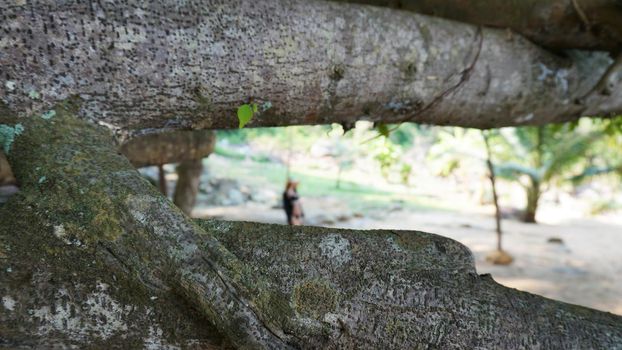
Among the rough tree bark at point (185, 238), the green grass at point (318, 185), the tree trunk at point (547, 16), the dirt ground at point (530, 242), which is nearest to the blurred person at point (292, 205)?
the dirt ground at point (530, 242)

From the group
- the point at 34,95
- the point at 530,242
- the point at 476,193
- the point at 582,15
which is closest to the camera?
the point at 34,95

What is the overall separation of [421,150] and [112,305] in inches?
957

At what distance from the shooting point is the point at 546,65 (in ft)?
9.37

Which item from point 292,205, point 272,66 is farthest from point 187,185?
point 272,66

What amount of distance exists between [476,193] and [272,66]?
56.3 ft

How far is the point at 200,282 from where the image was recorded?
134cm

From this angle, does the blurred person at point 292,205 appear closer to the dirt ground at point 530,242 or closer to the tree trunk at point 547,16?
the dirt ground at point 530,242

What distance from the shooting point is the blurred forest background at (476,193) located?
8.38 m

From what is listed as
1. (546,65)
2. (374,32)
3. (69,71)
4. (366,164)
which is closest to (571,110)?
(546,65)

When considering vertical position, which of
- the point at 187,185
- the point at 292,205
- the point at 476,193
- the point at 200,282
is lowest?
the point at 476,193

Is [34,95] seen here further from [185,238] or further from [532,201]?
[532,201]

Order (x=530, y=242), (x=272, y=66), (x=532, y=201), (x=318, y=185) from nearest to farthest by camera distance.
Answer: (x=272, y=66), (x=530, y=242), (x=532, y=201), (x=318, y=185)

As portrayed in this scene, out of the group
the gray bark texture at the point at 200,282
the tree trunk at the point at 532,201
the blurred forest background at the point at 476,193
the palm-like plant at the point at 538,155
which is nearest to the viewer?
the gray bark texture at the point at 200,282

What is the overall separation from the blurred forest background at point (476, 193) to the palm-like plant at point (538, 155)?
3 centimetres
